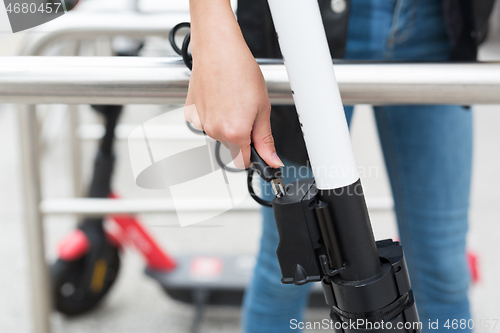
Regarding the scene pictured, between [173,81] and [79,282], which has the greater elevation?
[173,81]

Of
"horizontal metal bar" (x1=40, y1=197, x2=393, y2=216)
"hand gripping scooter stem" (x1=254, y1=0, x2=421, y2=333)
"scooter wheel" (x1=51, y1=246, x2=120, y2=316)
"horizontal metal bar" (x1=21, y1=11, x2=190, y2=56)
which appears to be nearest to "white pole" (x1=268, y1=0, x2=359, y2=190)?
"hand gripping scooter stem" (x1=254, y1=0, x2=421, y2=333)

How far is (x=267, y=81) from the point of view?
1.68 feet

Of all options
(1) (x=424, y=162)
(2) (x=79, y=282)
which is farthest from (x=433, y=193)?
(2) (x=79, y=282)

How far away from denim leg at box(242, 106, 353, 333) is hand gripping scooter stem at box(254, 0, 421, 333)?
36 cm

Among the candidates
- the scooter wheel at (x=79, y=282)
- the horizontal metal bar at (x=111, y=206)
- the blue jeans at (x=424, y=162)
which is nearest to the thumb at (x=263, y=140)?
the blue jeans at (x=424, y=162)

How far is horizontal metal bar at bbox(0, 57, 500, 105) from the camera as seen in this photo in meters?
0.51

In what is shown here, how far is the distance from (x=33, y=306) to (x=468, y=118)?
0.93 meters

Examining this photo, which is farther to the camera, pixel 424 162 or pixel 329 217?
pixel 424 162

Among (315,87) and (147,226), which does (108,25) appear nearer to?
(147,226)

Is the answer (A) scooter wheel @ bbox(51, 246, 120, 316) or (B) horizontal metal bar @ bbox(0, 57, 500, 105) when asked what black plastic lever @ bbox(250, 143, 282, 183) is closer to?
(B) horizontal metal bar @ bbox(0, 57, 500, 105)

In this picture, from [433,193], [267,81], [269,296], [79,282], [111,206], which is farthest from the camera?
[79,282]

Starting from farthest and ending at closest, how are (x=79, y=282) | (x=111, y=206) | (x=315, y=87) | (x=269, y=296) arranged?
(x=79, y=282)
(x=111, y=206)
(x=269, y=296)
(x=315, y=87)

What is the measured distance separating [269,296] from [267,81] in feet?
1.53

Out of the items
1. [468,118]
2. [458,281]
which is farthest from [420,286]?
[468,118]
